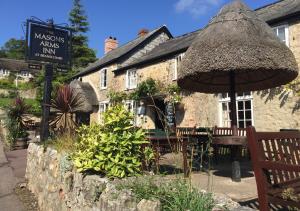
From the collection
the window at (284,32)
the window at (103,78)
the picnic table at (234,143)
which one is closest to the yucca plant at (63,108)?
the picnic table at (234,143)

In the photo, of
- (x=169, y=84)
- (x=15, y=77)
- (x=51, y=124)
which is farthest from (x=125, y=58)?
(x=15, y=77)

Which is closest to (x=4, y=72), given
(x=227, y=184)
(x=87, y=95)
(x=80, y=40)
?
(x=80, y=40)

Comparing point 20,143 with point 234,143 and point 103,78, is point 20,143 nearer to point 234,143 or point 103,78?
point 103,78

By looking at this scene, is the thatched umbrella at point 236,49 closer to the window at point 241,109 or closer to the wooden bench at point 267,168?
the wooden bench at point 267,168

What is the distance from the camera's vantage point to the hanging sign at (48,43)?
27.8 feet

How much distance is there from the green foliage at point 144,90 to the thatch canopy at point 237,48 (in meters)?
10.4

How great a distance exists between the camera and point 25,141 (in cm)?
1475

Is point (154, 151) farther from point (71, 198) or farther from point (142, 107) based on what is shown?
point (142, 107)

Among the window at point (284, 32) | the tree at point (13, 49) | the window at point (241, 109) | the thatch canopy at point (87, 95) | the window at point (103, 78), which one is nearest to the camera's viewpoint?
the window at point (284, 32)

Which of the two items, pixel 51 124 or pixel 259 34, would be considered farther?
pixel 51 124

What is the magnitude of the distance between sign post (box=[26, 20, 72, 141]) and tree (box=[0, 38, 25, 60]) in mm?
71330

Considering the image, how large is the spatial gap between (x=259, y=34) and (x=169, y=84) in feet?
33.7

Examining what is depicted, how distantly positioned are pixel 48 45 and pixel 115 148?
19.3 ft

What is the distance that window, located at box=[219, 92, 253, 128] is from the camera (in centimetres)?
1108
